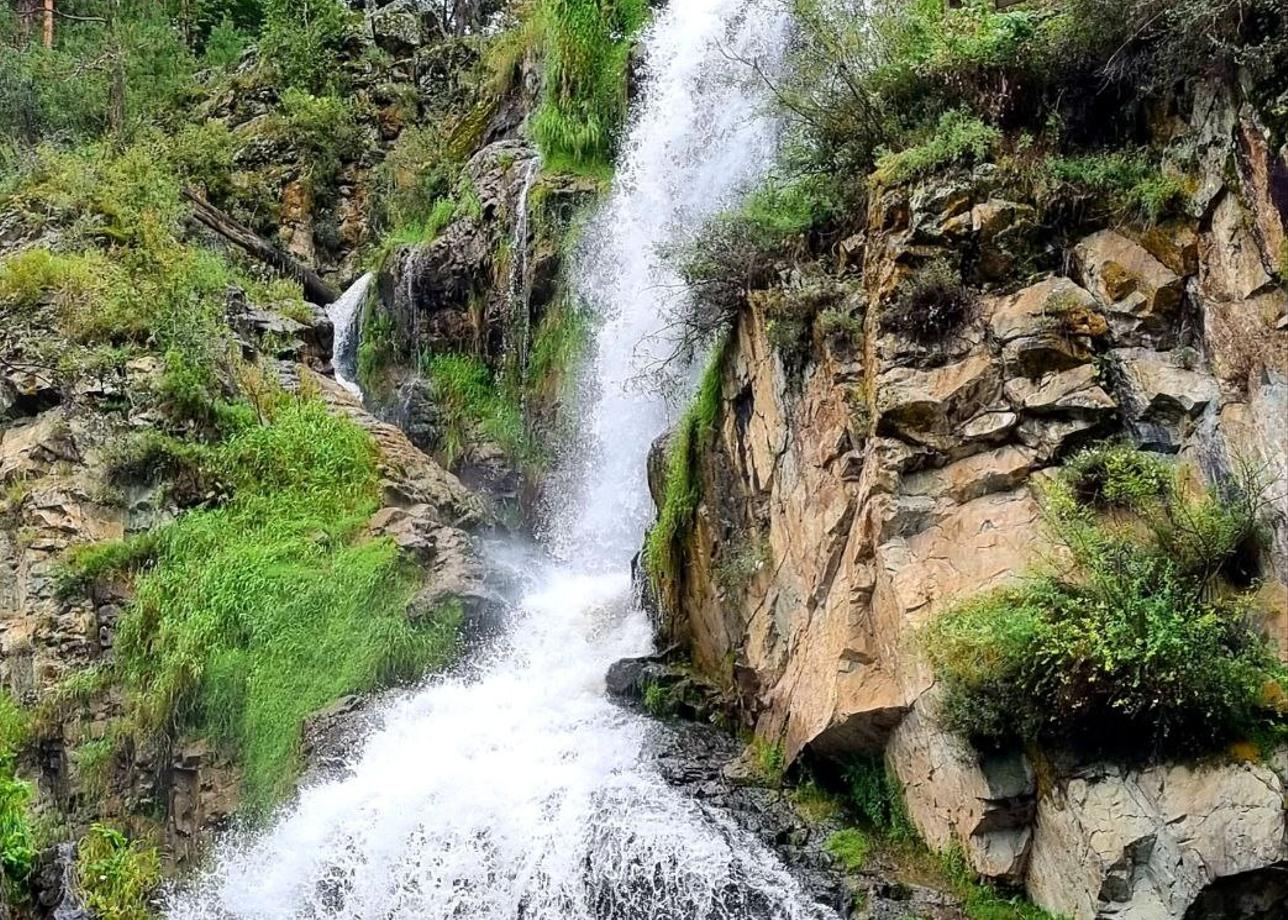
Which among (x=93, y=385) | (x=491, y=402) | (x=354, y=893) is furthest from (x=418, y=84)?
(x=354, y=893)

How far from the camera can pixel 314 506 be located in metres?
14.1

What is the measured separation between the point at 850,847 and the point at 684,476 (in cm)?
455

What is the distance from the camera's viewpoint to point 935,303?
8453mm

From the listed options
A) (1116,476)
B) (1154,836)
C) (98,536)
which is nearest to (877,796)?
(1154,836)

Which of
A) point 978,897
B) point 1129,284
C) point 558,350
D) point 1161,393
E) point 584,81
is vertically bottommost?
point 978,897

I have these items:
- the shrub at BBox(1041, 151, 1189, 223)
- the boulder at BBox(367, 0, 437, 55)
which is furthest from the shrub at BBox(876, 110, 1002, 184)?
the boulder at BBox(367, 0, 437, 55)

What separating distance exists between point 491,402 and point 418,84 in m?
12.7

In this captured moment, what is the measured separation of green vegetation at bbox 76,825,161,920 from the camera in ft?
29.8

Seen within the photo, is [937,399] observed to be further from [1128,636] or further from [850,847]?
[850,847]

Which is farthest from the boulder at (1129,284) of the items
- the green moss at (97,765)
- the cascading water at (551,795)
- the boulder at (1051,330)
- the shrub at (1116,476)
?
the green moss at (97,765)

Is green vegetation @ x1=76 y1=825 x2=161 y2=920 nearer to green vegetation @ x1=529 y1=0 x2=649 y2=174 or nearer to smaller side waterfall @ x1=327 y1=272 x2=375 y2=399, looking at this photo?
smaller side waterfall @ x1=327 y1=272 x2=375 y2=399

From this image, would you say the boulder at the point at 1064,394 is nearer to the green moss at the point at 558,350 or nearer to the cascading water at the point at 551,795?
the cascading water at the point at 551,795

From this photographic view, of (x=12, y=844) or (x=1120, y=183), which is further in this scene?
(x=1120, y=183)

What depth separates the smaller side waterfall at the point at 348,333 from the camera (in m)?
19.3
